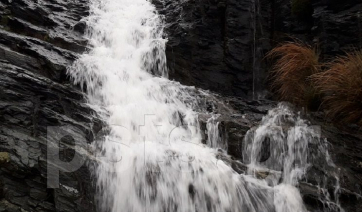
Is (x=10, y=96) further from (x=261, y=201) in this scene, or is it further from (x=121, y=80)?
(x=261, y=201)

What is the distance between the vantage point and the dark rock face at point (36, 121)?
4.71m

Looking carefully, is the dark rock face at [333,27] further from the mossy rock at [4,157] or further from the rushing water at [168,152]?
the mossy rock at [4,157]

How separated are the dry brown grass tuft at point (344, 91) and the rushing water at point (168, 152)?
579mm

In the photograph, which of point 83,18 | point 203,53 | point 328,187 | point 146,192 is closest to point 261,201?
point 328,187

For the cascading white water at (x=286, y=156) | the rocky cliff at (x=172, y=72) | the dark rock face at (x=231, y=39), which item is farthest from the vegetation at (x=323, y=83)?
the dark rock face at (x=231, y=39)

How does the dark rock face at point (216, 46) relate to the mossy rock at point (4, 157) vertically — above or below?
above

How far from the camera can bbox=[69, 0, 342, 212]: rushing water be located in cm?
487

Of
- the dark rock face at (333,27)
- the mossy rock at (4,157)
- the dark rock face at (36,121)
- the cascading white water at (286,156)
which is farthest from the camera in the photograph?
the dark rock face at (333,27)

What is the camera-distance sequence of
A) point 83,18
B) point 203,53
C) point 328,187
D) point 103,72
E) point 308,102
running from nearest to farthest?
1. point 328,187
2. point 308,102
3. point 103,72
4. point 203,53
5. point 83,18

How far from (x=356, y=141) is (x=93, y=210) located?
12.9ft

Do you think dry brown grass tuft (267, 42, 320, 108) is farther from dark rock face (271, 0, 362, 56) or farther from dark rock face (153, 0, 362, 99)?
dark rock face (153, 0, 362, 99)

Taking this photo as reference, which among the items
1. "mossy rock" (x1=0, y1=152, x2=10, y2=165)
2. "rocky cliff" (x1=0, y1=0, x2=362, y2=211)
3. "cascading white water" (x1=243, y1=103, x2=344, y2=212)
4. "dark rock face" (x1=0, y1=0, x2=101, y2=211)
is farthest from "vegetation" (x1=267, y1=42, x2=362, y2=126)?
"mossy rock" (x1=0, y1=152, x2=10, y2=165)

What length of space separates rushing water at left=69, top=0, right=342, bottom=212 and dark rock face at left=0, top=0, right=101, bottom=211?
0.29m

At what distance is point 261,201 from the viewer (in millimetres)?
4867
